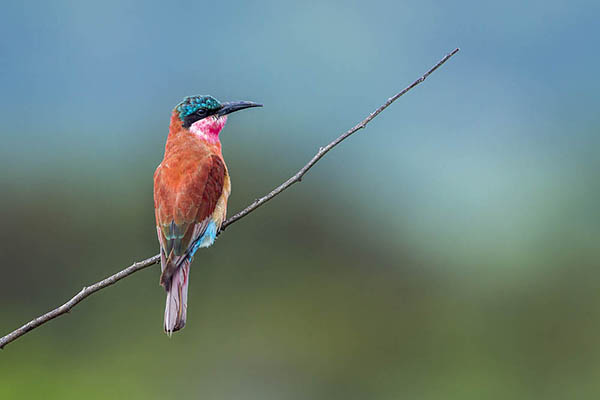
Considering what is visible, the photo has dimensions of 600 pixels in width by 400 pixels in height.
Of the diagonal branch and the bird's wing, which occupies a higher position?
the bird's wing

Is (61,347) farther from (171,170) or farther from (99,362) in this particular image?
(171,170)

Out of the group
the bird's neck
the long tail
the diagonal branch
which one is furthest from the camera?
the bird's neck

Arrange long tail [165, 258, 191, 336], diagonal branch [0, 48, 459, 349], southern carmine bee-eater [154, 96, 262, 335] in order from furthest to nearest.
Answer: southern carmine bee-eater [154, 96, 262, 335] → long tail [165, 258, 191, 336] → diagonal branch [0, 48, 459, 349]

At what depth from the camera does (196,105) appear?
110 inches

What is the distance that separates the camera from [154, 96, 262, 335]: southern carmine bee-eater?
2.20 metres

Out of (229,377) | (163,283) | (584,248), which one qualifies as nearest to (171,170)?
(163,283)

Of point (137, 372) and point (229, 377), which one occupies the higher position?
point (137, 372)

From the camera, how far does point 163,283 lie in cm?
214

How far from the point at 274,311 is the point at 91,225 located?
3.39 metres

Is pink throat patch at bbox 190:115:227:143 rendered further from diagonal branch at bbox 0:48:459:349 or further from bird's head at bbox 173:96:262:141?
diagonal branch at bbox 0:48:459:349

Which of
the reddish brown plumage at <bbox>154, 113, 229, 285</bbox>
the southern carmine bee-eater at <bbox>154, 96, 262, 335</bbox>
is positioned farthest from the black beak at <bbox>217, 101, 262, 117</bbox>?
the reddish brown plumage at <bbox>154, 113, 229, 285</bbox>

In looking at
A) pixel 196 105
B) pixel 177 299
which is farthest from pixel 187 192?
pixel 196 105

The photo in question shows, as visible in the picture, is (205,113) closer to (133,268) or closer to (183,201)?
(183,201)

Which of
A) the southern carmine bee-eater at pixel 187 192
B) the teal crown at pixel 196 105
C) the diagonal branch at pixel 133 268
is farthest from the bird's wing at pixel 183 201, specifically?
the teal crown at pixel 196 105
